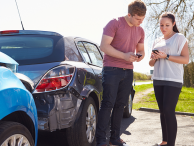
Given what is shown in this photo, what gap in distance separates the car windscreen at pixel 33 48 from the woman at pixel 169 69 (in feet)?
4.55

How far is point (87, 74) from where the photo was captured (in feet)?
11.7

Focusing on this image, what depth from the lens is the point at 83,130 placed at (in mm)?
3289

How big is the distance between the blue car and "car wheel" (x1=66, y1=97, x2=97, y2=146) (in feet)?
2.85

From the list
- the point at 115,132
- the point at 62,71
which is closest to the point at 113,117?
the point at 115,132

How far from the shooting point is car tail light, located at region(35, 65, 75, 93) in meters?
2.92

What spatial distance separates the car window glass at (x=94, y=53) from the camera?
4364mm

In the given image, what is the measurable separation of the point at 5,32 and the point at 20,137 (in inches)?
79.8

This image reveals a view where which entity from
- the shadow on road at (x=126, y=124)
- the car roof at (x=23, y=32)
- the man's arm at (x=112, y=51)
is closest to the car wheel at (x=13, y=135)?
the man's arm at (x=112, y=51)

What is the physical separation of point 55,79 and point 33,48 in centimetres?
65

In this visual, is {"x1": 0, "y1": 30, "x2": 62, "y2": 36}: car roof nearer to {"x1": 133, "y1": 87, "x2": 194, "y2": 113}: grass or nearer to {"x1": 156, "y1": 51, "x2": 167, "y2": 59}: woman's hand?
{"x1": 156, "y1": 51, "x2": 167, "y2": 59}: woman's hand

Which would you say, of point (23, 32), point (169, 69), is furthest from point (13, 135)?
point (169, 69)

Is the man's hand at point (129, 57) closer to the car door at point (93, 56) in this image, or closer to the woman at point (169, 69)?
the woman at point (169, 69)

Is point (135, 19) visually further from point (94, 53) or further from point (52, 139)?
point (52, 139)

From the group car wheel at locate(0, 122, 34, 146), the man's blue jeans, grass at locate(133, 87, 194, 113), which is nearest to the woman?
the man's blue jeans
